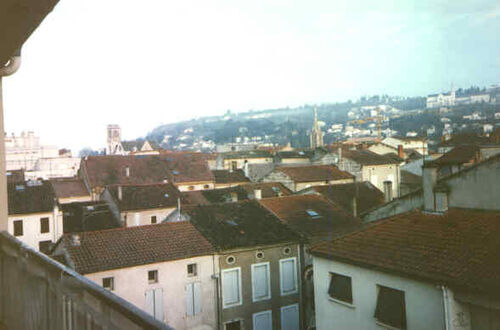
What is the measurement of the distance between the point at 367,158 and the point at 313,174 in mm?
10868

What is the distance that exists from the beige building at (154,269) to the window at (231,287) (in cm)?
50

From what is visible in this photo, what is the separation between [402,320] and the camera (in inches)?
434

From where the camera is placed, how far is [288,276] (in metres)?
20.8

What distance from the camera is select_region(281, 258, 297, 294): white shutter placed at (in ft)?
67.5

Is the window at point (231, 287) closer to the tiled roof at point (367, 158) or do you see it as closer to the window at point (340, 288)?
the window at point (340, 288)

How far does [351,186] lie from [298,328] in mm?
16562

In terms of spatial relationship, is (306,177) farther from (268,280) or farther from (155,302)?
(155,302)

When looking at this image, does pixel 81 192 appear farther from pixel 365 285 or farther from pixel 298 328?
pixel 365 285

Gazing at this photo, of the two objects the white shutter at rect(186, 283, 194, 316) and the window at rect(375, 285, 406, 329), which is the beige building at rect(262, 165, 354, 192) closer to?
the white shutter at rect(186, 283, 194, 316)

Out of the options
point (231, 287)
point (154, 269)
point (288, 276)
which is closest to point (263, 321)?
point (231, 287)

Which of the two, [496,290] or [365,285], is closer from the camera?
[496,290]

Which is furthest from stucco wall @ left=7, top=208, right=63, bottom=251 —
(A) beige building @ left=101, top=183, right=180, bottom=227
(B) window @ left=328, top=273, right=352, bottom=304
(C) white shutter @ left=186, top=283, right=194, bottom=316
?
(B) window @ left=328, top=273, right=352, bottom=304

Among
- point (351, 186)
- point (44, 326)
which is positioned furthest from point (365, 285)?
point (351, 186)

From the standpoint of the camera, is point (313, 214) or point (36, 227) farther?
point (36, 227)
